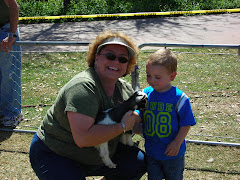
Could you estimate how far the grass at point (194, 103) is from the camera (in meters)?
3.88

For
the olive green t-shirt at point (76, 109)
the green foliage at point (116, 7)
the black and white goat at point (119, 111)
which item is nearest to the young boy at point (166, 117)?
the black and white goat at point (119, 111)

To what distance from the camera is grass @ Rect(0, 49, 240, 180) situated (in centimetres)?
388

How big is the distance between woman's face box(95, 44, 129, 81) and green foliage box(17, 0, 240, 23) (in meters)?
9.22

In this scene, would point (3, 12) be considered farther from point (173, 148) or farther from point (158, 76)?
point (173, 148)

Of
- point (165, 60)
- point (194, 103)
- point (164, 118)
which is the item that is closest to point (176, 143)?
point (164, 118)

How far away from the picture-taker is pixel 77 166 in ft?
9.18

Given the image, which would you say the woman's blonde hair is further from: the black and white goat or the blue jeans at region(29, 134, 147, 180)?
the blue jeans at region(29, 134, 147, 180)

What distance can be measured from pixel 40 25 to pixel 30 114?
19.7 ft

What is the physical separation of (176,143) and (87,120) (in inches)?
28.8

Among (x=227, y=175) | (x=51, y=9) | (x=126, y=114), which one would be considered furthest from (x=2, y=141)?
(x=51, y=9)

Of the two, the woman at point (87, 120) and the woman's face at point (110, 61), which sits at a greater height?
the woman's face at point (110, 61)

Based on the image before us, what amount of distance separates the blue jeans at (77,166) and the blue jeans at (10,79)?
6.79 feet

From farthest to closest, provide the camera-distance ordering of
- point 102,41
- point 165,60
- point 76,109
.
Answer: point 102,41 < point 165,60 < point 76,109

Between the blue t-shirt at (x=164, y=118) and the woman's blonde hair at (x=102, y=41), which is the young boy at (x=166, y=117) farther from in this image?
the woman's blonde hair at (x=102, y=41)
